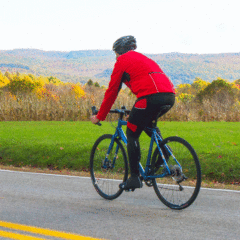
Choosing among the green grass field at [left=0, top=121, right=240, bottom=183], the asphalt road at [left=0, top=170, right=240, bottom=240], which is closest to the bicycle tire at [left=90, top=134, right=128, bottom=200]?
the asphalt road at [left=0, top=170, right=240, bottom=240]

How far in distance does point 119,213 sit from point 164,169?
31.9 inches

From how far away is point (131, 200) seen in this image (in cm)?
524

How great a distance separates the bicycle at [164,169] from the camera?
4434 mm

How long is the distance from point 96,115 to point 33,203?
1544mm

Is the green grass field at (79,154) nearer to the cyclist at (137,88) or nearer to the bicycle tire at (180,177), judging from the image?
the bicycle tire at (180,177)

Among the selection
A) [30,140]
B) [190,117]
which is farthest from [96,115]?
[190,117]

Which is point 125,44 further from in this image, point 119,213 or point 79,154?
point 79,154

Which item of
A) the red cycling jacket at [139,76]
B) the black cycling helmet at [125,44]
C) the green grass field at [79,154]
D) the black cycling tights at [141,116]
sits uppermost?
the black cycling helmet at [125,44]

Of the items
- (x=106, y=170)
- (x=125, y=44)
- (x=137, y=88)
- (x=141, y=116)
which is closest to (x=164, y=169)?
(x=141, y=116)

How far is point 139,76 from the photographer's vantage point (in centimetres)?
450

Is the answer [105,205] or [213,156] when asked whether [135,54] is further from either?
[213,156]

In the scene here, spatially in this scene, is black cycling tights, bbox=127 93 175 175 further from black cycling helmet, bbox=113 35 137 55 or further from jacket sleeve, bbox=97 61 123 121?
black cycling helmet, bbox=113 35 137 55

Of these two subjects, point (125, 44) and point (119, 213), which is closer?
point (119, 213)

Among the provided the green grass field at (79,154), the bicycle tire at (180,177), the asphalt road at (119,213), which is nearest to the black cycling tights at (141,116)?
the bicycle tire at (180,177)
